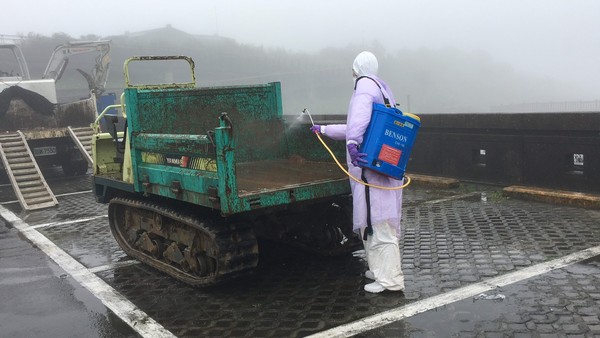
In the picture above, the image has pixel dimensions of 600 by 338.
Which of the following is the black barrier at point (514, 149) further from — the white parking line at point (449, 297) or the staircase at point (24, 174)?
the staircase at point (24, 174)

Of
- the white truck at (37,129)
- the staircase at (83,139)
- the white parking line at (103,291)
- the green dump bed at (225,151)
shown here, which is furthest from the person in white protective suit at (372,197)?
the staircase at (83,139)

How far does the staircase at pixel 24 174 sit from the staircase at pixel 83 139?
939mm

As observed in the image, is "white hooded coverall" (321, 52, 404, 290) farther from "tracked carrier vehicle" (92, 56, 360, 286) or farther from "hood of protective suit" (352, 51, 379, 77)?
"tracked carrier vehicle" (92, 56, 360, 286)

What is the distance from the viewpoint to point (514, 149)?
9180 millimetres

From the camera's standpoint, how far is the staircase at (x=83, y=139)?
11729 mm

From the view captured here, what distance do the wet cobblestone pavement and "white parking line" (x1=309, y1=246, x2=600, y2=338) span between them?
0.08 meters

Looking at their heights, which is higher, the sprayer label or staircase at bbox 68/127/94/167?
the sprayer label

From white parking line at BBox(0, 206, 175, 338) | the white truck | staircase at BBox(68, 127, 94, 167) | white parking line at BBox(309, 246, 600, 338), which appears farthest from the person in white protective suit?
staircase at BBox(68, 127, 94, 167)

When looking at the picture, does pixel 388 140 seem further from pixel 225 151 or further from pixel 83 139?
pixel 83 139

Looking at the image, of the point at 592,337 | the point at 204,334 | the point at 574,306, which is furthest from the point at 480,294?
the point at 204,334

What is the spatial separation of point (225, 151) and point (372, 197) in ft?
4.33

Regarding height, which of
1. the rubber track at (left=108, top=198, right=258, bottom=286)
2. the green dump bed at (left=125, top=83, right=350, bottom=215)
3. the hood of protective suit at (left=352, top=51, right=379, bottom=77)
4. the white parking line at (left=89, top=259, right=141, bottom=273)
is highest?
the hood of protective suit at (left=352, top=51, right=379, bottom=77)

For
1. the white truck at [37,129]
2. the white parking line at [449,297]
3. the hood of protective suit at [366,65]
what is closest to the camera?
the white parking line at [449,297]

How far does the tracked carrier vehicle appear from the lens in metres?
4.70
